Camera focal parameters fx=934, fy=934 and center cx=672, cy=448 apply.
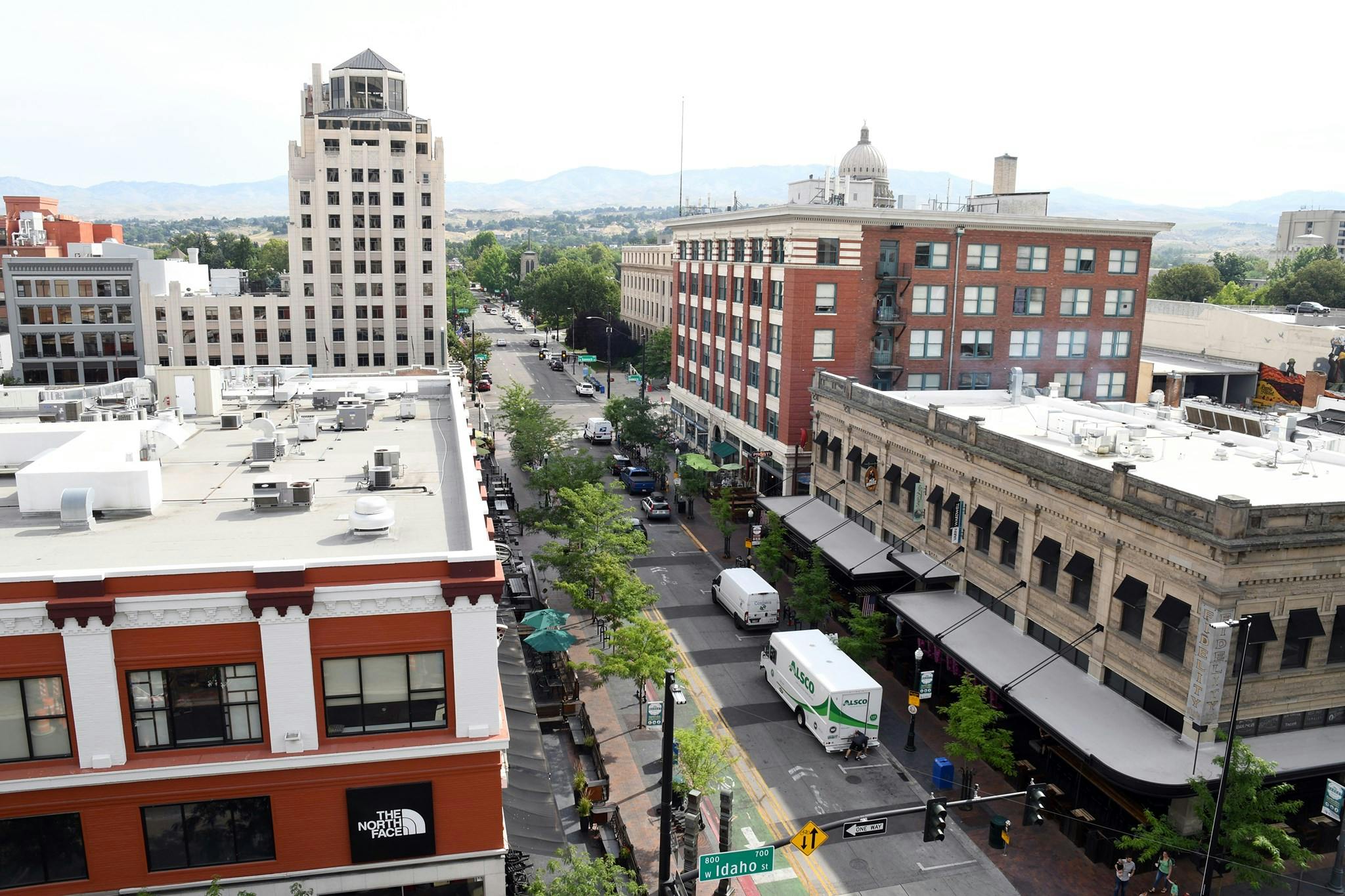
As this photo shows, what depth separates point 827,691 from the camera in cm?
3262

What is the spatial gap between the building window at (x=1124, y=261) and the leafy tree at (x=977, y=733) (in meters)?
41.4

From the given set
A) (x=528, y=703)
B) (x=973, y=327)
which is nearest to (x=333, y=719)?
(x=528, y=703)

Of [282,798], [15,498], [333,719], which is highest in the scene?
[15,498]

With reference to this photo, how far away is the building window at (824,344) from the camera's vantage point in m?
56.7

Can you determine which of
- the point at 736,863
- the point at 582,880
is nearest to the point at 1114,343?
the point at 736,863

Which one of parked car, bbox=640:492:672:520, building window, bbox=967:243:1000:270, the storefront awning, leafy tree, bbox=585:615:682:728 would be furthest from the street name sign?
building window, bbox=967:243:1000:270

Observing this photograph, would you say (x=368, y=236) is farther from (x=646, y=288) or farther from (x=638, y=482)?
(x=646, y=288)

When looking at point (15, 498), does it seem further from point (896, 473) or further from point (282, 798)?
point (896, 473)

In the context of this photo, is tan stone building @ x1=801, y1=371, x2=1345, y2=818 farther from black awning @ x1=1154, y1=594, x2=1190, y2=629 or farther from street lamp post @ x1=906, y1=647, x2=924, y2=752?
street lamp post @ x1=906, y1=647, x2=924, y2=752

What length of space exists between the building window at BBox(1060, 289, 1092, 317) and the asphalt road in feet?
99.3

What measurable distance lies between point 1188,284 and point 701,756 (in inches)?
6155

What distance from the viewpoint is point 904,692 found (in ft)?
125

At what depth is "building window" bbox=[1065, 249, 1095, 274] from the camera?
59844mm

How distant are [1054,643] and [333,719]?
24003 mm
